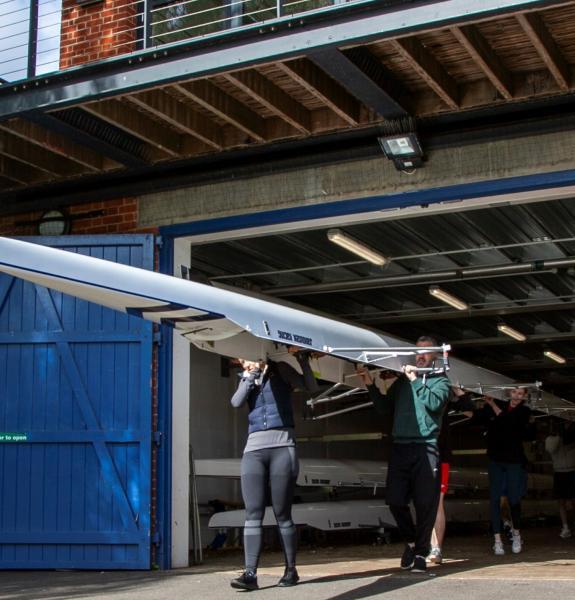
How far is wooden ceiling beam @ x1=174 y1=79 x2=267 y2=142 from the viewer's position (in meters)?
8.00

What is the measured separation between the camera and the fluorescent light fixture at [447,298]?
43.4 feet

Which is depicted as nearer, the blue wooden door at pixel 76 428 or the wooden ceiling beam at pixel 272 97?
the wooden ceiling beam at pixel 272 97

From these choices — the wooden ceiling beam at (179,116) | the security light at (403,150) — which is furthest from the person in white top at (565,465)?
the wooden ceiling beam at (179,116)

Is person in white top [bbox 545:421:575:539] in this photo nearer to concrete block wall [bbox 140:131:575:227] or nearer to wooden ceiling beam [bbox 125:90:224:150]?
concrete block wall [bbox 140:131:575:227]

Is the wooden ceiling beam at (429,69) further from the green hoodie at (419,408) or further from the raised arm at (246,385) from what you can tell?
the raised arm at (246,385)

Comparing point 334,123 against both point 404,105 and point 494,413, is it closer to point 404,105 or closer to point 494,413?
point 404,105

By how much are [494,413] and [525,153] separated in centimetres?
332

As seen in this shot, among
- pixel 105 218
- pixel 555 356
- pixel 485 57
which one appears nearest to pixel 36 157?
pixel 105 218

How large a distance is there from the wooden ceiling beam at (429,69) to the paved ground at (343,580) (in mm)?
3762

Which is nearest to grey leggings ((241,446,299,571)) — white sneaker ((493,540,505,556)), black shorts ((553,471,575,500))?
white sneaker ((493,540,505,556))

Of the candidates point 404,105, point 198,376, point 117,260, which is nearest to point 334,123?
point 404,105

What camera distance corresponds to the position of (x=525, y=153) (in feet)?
26.0

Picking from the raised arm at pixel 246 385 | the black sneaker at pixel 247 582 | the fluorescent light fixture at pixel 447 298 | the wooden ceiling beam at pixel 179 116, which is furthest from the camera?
the fluorescent light fixture at pixel 447 298

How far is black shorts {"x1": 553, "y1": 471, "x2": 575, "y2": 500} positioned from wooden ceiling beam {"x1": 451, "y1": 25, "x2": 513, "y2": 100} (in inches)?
312
